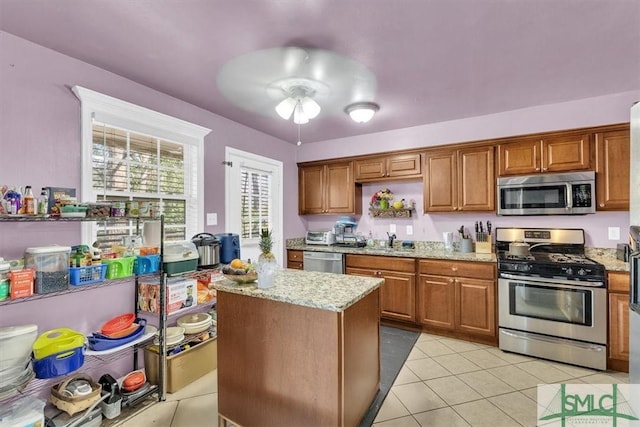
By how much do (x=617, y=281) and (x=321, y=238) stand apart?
3085 mm

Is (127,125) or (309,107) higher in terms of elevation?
(309,107)

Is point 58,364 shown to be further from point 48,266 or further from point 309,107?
point 309,107

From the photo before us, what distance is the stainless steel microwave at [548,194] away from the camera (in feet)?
9.38

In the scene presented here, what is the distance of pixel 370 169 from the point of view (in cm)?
401

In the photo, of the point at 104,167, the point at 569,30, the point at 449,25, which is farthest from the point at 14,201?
the point at 569,30

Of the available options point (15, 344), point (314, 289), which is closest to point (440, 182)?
point (314, 289)

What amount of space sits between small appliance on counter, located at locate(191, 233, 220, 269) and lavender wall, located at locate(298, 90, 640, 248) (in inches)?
89.3

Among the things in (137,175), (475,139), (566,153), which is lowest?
(137,175)

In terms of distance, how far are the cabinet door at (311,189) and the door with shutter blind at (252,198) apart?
0.45m

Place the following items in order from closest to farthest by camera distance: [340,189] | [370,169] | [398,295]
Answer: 1. [398,295]
2. [370,169]
3. [340,189]

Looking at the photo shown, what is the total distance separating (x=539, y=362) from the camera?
2680 millimetres

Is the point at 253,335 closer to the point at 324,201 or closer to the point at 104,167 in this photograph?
the point at 104,167

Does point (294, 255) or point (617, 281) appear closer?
point (617, 281)

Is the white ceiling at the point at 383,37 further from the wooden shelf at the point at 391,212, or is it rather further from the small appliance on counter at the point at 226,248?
the wooden shelf at the point at 391,212
